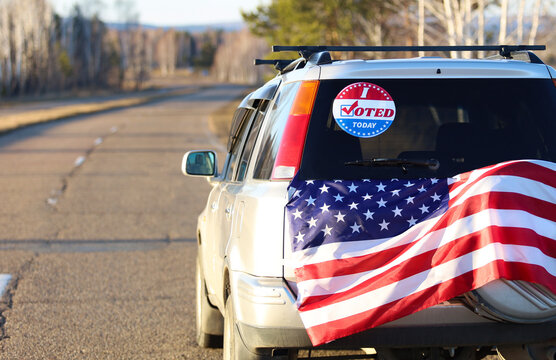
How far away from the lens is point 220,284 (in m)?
4.30

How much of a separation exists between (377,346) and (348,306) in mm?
257

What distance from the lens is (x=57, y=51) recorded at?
97375 mm

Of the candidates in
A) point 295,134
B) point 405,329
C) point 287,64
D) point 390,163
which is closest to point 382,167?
point 390,163

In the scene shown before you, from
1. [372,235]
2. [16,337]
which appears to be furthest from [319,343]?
[16,337]

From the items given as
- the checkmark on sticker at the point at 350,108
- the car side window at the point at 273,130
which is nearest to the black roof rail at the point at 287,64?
the car side window at the point at 273,130

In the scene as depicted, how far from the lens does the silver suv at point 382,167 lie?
338cm

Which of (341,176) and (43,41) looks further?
(43,41)

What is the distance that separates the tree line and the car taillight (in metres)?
79.5

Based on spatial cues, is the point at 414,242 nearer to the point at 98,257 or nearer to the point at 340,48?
the point at 340,48

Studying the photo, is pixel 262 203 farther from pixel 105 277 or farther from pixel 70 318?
pixel 105 277

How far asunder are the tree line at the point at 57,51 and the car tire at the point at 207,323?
7767 centimetres

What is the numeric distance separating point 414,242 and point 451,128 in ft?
2.58

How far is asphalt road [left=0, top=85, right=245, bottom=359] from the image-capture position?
5.85 metres

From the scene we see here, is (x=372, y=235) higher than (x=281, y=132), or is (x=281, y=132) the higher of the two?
(x=281, y=132)
